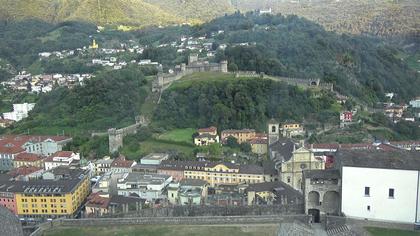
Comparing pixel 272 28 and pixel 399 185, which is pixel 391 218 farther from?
pixel 272 28

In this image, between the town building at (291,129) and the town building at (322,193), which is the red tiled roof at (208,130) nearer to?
the town building at (291,129)

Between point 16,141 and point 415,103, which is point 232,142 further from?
point 415,103

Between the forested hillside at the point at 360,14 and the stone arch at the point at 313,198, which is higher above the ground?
the forested hillside at the point at 360,14

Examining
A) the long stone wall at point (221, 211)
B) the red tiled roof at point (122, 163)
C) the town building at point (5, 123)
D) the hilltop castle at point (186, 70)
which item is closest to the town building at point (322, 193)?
the long stone wall at point (221, 211)

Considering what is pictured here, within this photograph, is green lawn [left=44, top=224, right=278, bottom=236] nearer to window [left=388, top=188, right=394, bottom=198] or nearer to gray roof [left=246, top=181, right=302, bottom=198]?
window [left=388, top=188, right=394, bottom=198]

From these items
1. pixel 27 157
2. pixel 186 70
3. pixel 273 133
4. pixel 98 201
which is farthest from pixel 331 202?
pixel 186 70

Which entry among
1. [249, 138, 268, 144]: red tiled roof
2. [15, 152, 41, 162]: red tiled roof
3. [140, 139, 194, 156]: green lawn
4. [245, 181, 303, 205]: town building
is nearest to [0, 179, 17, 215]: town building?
[15, 152, 41, 162]: red tiled roof
